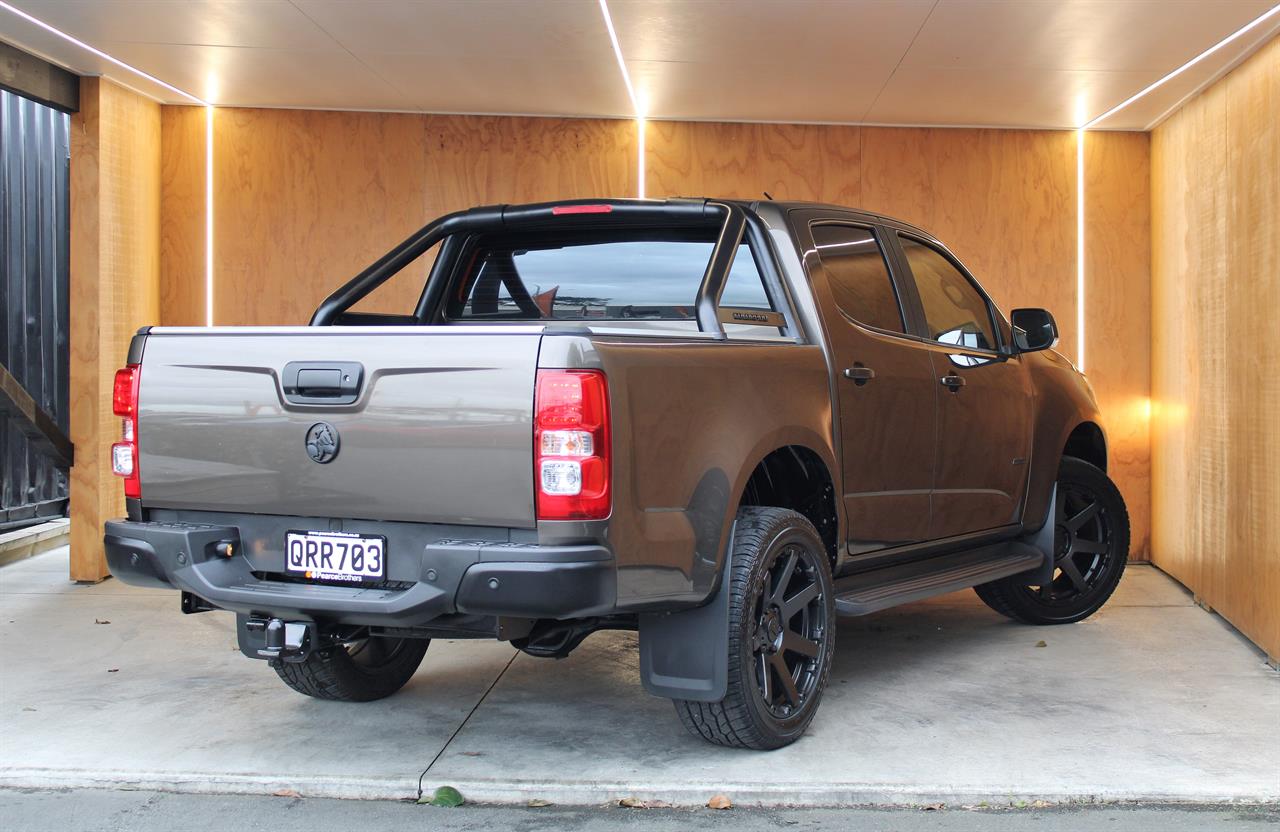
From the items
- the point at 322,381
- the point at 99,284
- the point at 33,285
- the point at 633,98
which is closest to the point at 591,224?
the point at 322,381

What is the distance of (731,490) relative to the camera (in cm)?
409

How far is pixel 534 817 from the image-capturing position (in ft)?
12.8

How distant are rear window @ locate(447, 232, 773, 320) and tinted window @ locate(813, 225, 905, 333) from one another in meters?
0.39

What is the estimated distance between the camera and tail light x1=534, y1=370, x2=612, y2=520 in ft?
11.4

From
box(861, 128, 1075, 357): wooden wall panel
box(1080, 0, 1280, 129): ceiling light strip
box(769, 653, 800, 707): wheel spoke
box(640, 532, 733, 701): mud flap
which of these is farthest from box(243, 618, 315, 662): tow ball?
box(861, 128, 1075, 357): wooden wall panel

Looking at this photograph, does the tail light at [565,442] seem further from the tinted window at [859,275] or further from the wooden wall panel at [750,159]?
the wooden wall panel at [750,159]

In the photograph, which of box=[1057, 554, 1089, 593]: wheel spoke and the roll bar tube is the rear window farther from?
box=[1057, 554, 1089, 593]: wheel spoke

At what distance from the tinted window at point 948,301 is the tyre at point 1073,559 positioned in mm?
1049

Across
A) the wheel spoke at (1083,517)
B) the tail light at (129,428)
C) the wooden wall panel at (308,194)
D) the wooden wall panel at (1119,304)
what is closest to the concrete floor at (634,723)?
the wheel spoke at (1083,517)

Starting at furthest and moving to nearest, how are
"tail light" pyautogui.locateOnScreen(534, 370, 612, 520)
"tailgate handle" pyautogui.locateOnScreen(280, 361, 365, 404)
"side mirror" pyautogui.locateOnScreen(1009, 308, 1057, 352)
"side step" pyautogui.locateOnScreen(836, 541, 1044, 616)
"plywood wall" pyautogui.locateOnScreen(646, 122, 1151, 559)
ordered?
1. "plywood wall" pyautogui.locateOnScreen(646, 122, 1151, 559)
2. "side mirror" pyautogui.locateOnScreen(1009, 308, 1057, 352)
3. "side step" pyautogui.locateOnScreen(836, 541, 1044, 616)
4. "tailgate handle" pyautogui.locateOnScreen(280, 361, 365, 404)
5. "tail light" pyautogui.locateOnScreen(534, 370, 612, 520)

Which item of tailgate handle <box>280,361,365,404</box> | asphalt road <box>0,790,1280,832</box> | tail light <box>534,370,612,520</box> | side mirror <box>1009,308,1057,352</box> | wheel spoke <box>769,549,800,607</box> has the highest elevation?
side mirror <box>1009,308,1057,352</box>

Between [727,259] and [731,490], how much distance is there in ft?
3.02

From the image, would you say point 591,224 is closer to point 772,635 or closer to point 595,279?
point 595,279

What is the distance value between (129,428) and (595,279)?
5.80 ft
